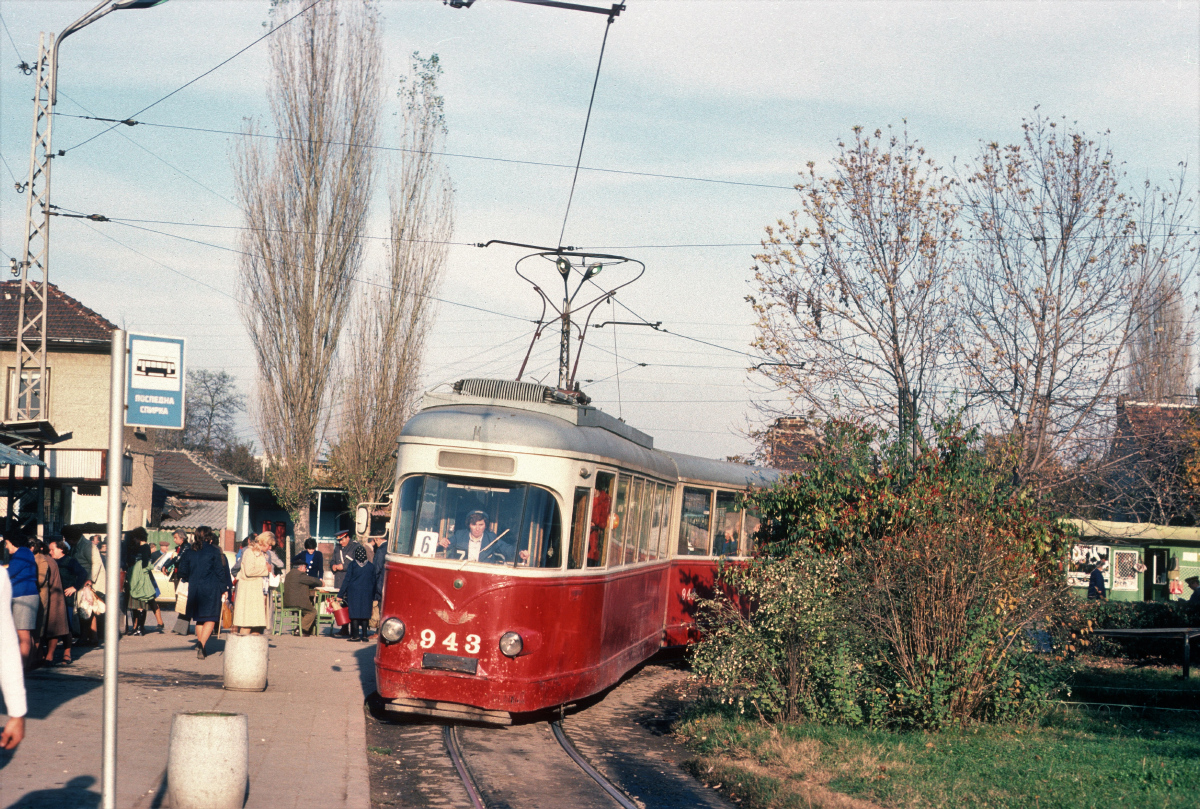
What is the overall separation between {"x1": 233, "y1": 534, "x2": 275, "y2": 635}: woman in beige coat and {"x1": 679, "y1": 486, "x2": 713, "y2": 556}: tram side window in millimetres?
5571

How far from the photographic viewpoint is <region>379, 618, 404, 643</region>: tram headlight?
36.3 ft

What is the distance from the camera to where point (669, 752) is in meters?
11.1

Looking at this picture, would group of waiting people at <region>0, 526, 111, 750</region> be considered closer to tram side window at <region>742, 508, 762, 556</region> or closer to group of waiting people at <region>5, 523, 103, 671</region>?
group of waiting people at <region>5, 523, 103, 671</region>

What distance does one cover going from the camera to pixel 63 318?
38.0 meters

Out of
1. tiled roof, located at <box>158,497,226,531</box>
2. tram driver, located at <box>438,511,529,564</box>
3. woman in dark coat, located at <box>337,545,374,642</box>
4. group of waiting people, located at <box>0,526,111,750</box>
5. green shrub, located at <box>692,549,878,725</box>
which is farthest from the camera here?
tiled roof, located at <box>158,497,226,531</box>

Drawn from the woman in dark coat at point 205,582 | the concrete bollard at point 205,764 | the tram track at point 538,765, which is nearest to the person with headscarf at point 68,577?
the woman in dark coat at point 205,582

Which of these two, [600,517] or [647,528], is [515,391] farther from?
[647,528]

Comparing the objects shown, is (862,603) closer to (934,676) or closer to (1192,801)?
(934,676)

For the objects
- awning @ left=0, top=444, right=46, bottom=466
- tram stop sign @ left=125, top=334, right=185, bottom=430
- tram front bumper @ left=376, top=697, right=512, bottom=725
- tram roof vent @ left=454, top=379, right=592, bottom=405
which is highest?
tram roof vent @ left=454, top=379, right=592, bottom=405

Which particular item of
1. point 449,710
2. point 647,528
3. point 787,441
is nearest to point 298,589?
point 647,528

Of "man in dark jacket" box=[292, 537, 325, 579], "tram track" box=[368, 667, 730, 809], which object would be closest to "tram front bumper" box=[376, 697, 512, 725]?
"tram track" box=[368, 667, 730, 809]

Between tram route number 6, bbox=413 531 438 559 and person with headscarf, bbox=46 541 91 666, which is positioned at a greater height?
tram route number 6, bbox=413 531 438 559

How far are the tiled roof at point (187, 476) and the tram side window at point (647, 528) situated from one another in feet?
162

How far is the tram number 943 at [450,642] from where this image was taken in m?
10.9
